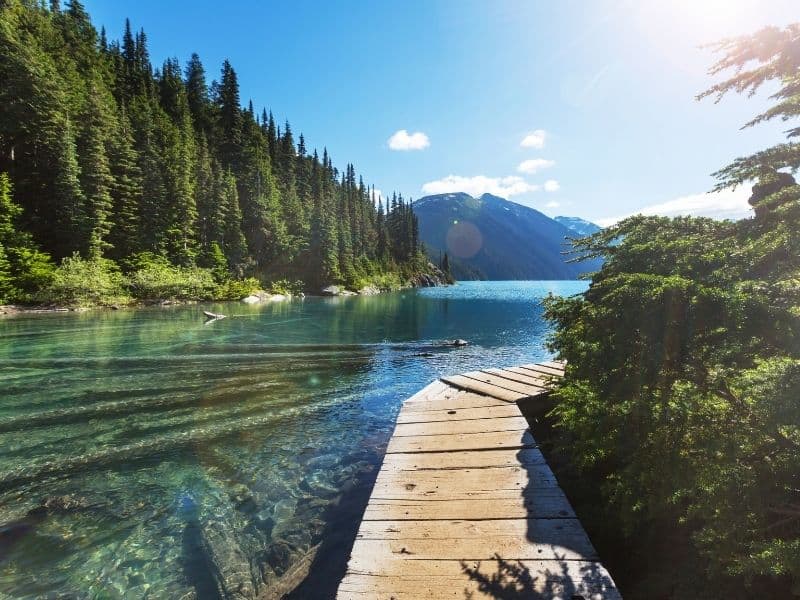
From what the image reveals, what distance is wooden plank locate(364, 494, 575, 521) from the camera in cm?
449

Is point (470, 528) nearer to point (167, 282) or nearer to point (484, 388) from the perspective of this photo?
point (484, 388)

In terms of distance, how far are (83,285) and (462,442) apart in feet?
157

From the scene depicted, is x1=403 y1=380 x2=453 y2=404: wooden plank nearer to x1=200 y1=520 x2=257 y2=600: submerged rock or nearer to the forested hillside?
x1=200 y1=520 x2=257 y2=600: submerged rock

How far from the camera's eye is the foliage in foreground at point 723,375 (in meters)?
2.87

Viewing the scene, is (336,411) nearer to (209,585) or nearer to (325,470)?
(325,470)

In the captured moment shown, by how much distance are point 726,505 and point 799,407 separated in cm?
107

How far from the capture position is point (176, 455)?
8219 millimetres

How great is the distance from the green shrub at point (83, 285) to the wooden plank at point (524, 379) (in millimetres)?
45471

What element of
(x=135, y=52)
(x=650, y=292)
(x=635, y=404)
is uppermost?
(x=135, y=52)

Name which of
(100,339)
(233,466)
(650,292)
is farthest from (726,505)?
(100,339)

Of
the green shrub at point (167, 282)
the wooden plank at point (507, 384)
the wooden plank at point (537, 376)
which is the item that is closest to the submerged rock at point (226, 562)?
the wooden plank at point (507, 384)

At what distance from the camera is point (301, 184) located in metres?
109

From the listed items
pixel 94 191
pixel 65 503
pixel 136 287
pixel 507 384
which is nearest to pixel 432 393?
pixel 507 384

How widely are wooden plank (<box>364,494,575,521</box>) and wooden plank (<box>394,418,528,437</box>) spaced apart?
7.58 feet
